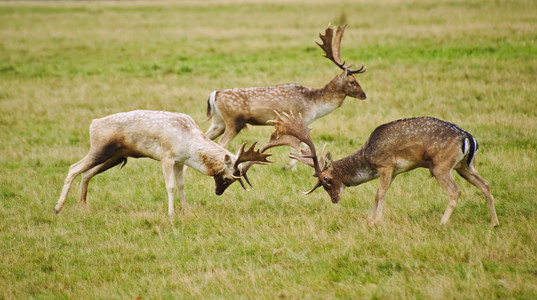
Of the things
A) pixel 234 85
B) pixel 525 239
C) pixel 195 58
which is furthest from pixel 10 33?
pixel 525 239

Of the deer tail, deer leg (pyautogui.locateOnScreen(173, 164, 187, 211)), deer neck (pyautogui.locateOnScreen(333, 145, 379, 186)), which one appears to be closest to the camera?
the deer tail

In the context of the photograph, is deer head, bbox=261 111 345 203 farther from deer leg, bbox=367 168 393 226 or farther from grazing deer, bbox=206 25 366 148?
grazing deer, bbox=206 25 366 148

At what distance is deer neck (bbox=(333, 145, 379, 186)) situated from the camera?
7.88m

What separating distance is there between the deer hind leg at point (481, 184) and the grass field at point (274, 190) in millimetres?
150

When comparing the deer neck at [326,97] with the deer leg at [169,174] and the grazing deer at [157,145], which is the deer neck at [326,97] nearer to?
the grazing deer at [157,145]

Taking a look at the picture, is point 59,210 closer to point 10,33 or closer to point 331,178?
point 331,178

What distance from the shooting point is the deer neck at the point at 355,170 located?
25.8 feet

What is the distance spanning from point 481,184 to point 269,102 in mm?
4208

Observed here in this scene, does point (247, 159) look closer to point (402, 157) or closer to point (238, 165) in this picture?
point (238, 165)

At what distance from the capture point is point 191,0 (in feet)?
146

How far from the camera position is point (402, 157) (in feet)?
24.5

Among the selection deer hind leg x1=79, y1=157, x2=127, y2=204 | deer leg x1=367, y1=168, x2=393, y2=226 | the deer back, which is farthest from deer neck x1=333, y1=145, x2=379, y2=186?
deer hind leg x1=79, y1=157, x2=127, y2=204

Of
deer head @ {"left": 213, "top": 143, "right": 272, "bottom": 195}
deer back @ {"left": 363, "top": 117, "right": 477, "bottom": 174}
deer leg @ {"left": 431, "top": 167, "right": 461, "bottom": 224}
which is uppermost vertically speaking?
deer back @ {"left": 363, "top": 117, "right": 477, "bottom": 174}

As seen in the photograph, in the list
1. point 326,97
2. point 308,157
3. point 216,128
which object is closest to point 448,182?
point 308,157
